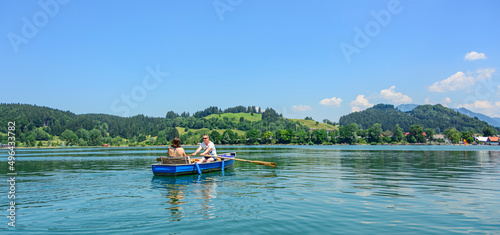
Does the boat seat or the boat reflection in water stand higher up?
the boat seat

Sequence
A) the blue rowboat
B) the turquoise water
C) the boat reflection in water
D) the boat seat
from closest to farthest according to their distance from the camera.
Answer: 1. the turquoise water
2. the boat reflection in water
3. the blue rowboat
4. the boat seat

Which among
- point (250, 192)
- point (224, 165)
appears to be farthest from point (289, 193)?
point (224, 165)

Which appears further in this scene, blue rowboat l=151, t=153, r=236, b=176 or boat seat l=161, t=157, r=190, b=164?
boat seat l=161, t=157, r=190, b=164

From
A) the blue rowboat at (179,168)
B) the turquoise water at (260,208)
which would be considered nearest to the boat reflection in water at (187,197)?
the turquoise water at (260,208)

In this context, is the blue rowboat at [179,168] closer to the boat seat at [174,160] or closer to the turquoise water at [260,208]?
the boat seat at [174,160]

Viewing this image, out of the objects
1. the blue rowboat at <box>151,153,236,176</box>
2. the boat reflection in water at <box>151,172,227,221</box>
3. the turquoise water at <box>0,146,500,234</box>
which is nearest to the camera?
the turquoise water at <box>0,146,500,234</box>

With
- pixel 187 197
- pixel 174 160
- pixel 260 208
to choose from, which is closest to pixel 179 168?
pixel 174 160

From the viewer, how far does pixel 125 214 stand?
42.9 feet

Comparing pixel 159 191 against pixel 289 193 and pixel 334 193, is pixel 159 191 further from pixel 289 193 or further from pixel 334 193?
pixel 334 193

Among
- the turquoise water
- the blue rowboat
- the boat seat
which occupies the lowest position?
the turquoise water

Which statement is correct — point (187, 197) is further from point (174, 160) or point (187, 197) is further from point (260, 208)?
point (174, 160)

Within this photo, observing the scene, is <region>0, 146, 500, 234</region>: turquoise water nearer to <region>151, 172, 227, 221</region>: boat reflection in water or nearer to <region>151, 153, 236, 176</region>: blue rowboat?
<region>151, 172, 227, 221</region>: boat reflection in water

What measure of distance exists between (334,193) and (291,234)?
28.0 feet

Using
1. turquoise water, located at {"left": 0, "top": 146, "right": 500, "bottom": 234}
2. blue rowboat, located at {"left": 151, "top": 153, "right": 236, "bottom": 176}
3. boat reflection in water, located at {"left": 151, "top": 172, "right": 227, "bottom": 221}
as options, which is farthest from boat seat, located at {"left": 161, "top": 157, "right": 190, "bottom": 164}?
turquoise water, located at {"left": 0, "top": 146, "right": 500, "bottom": 234}
